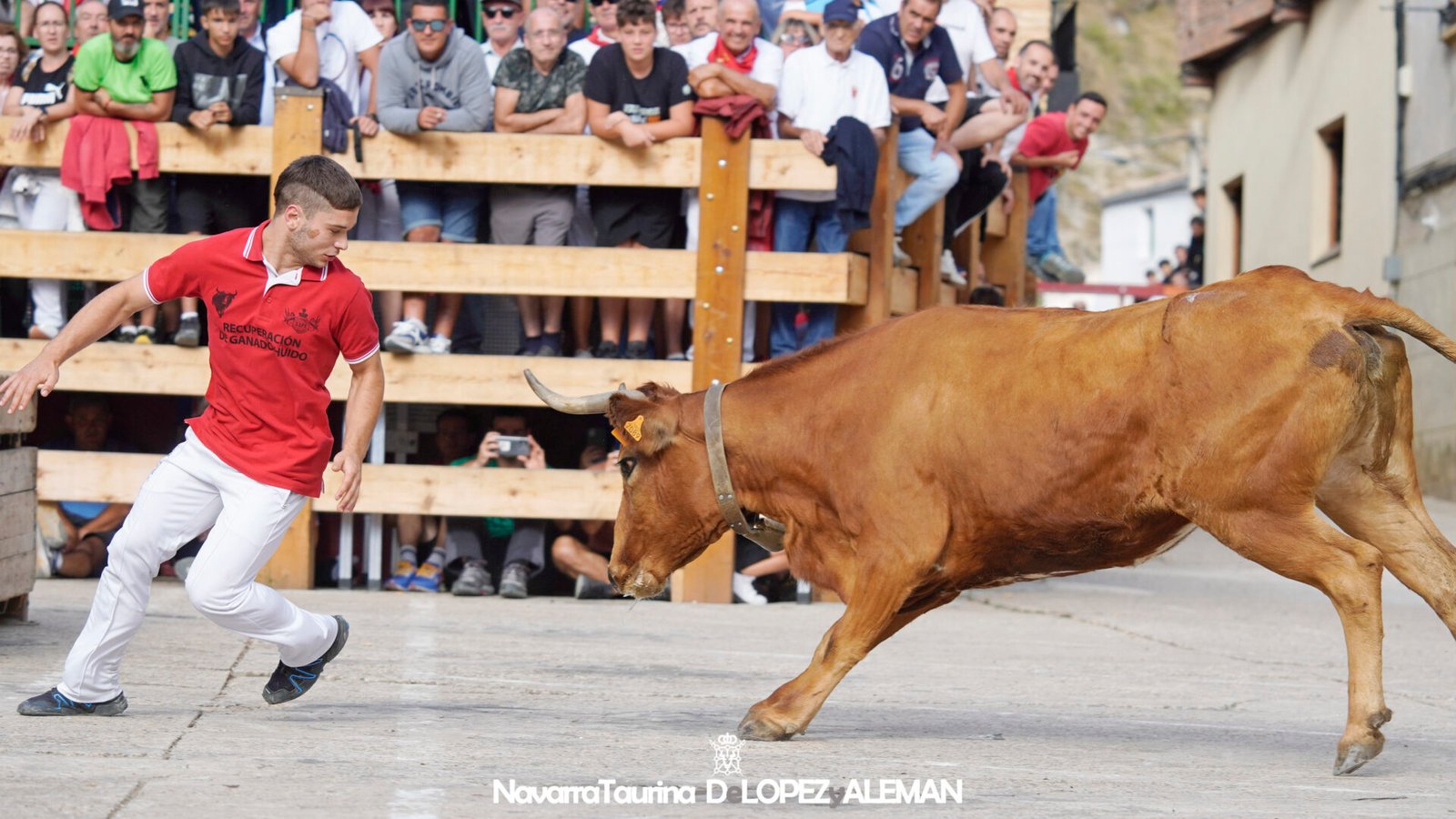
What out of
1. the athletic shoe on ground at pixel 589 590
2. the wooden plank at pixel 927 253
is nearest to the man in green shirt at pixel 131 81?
the athletic shoe on ground at pixel 589 590

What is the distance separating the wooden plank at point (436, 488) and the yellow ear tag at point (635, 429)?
148 inches

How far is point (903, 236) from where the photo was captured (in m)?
11.4

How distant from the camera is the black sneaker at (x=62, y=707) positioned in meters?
5.58

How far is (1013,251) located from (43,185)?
6.97 meters

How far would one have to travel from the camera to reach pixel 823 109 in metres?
10.1

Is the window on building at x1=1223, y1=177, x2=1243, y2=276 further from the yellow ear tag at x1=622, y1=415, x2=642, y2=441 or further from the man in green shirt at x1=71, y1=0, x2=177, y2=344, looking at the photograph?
the yellow ear tag at x1=622, y1=415, x2=642, y2=441

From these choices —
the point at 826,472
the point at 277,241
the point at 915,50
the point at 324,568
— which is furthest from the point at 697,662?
the point at 915,50

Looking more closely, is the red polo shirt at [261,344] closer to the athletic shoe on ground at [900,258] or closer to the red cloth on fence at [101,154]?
the red cloth on fence at [101,154]

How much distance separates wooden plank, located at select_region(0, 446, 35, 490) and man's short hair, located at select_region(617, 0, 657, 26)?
4.00 meters

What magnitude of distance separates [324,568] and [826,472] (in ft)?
17.7

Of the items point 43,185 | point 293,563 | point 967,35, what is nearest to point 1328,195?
point 967,35

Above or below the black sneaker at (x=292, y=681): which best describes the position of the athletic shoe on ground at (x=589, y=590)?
below

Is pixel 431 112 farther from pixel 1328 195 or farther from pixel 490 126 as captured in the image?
pixel 1328 195

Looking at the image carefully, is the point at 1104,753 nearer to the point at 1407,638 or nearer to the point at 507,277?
the point at 1407,638
